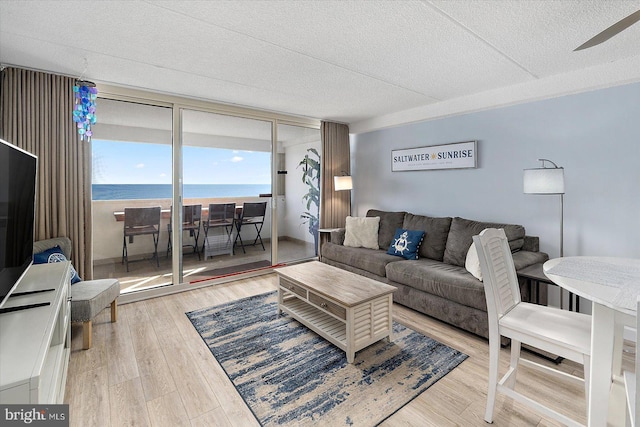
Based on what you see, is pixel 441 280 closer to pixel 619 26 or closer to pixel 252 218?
pixel 619 26

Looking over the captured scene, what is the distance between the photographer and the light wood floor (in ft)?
5.48

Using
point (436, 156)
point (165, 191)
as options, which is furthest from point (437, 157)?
point (165, 191)

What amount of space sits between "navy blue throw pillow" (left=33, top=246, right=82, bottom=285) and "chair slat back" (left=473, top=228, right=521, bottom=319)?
128 inches

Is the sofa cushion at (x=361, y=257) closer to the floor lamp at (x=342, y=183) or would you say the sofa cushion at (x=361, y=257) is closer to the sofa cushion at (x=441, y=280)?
the sofa cushion at (x=441, y=280)

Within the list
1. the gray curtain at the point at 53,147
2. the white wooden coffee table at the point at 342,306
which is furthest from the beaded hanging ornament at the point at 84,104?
the white wooden coffee table at the point at 342,306

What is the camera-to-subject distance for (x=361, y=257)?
371 centimetres

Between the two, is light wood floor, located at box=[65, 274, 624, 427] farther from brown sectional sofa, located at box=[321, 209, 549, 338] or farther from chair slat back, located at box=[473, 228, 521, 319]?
chair slat back, located at box=[473, 228, 521, 319]

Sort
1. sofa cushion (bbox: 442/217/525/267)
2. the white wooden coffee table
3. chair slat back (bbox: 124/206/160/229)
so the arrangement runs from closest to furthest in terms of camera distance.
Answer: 1. the white wooden coffee table
2. sofa cushion (bbox: 442/217/525/267)
3. chair slat back (bbox: 124/206/160/229)

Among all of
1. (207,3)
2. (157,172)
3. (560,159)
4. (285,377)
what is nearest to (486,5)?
(207,3)

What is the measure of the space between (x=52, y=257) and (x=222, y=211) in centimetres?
188

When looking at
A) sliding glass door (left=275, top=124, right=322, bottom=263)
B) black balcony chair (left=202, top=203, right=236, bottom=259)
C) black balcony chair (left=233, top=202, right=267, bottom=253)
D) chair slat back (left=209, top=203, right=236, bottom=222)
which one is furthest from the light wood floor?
sliding glass door (left=275, top=124, right=322, bottom=263)

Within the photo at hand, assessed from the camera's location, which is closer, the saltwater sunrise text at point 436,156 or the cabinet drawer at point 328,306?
the cabinet drawer at point 328,306

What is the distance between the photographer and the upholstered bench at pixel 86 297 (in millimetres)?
2295

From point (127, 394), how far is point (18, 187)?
1376 mm
